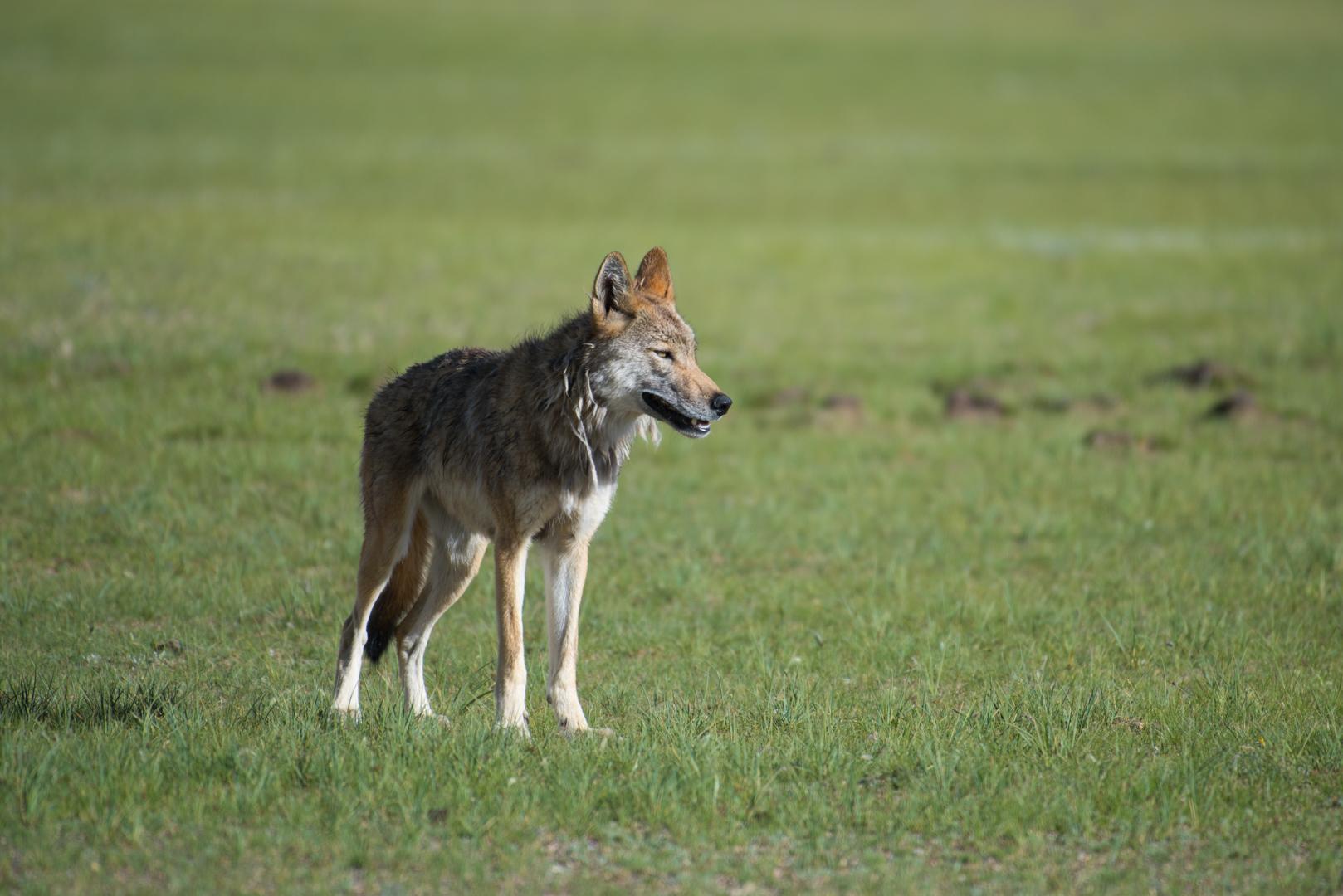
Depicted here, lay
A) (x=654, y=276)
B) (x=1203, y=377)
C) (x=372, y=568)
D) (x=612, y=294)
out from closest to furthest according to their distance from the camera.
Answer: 1. (x=612, y=294)
2. (x=654, y=276)
3. (x=372, y=568)
4. (x=1203, y=377)

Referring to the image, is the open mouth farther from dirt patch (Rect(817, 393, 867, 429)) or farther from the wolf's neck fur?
dirt patch (Rect(817, 393, 867, 429))

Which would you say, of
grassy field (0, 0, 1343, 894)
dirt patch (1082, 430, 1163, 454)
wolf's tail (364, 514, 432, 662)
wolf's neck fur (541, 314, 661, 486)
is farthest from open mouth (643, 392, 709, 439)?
dirt patch (1082, 430, 1163, 454)

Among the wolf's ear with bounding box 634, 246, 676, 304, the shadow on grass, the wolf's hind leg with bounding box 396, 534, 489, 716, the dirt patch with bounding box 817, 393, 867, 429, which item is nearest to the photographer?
the shadow on grass

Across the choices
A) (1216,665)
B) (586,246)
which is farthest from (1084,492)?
(586,246)

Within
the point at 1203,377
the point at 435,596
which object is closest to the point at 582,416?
the point at 435,596

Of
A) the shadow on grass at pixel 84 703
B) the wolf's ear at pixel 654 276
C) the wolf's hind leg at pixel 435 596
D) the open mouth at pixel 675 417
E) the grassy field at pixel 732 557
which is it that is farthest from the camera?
the wolf's hind leg at pixel 435 596

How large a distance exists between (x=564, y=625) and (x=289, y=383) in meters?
7.90

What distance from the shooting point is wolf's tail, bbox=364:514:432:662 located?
24.1 feet

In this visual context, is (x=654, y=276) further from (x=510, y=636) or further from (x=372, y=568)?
(x=372, y=568)

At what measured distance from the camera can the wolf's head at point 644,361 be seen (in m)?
6.67

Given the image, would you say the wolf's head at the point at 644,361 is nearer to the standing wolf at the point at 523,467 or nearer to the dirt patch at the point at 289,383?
the standing wolf at the point at 523,467

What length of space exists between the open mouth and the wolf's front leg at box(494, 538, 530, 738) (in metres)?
0.89

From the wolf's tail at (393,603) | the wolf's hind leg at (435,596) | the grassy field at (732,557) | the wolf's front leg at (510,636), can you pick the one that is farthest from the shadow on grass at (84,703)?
the wolf's front leg at (510,636)

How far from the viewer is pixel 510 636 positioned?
6.68 m
